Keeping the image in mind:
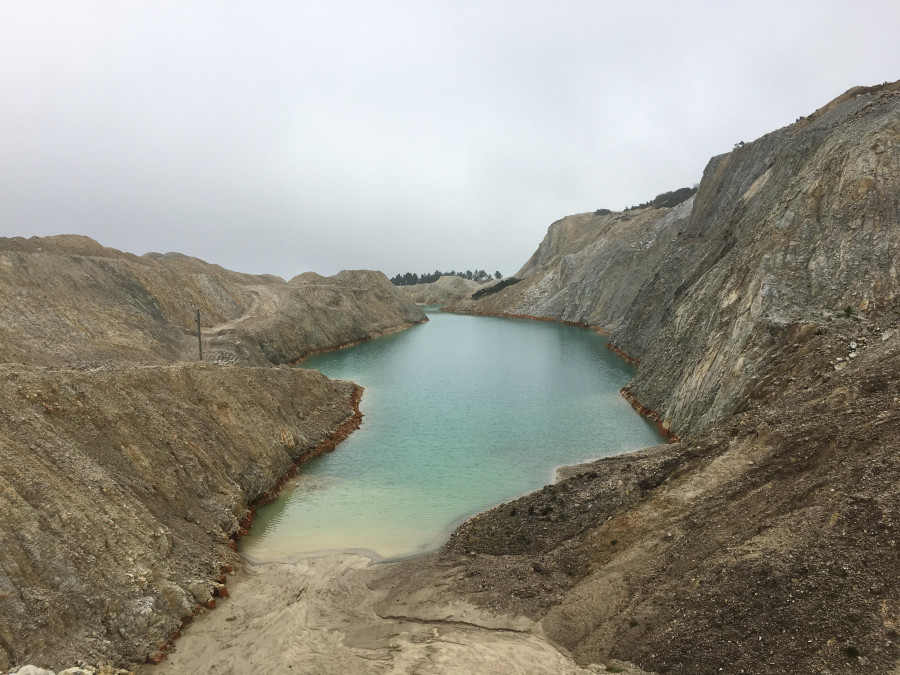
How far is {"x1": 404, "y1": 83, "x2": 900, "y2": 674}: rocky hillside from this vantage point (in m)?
7.69

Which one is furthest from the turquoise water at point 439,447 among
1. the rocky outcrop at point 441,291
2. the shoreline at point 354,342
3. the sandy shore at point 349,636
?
the rocky outcrop at point 441,291

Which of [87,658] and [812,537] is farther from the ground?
[812,537]

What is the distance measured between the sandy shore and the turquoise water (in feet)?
7.63

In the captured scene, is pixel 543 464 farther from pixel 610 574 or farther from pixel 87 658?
pixel 87 658

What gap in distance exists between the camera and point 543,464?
2064cm

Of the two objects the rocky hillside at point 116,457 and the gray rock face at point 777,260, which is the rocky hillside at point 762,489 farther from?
the rocky hillside at point 116,457

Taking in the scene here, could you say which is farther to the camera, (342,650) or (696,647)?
(342,650)

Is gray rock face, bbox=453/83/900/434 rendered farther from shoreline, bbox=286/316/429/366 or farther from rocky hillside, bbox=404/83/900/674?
shoreline, bbox=286/316/429/366

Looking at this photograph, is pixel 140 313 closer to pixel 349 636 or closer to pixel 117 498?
pixel 117 498

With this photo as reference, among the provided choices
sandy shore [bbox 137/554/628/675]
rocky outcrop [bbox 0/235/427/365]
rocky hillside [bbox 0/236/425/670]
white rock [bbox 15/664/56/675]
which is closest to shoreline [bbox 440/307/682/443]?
sandy shore [bbox 137/554/628/675]

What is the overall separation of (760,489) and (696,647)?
4203 millimetres

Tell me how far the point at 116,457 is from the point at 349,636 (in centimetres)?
832

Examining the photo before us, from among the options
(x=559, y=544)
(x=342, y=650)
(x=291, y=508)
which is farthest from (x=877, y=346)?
(x=291, y=508)

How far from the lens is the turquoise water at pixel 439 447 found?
15898 mm
